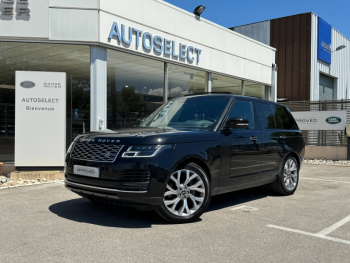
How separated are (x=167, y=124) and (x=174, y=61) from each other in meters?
6.58

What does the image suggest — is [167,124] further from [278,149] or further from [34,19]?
[34,19]

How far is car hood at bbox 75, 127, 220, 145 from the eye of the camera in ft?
14.0

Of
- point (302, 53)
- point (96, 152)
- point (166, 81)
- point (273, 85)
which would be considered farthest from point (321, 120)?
point (96, 152)

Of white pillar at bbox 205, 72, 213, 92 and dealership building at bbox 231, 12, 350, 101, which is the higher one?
dealership building at bbox 231, 12, 350, 101

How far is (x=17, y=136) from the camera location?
8273 mm

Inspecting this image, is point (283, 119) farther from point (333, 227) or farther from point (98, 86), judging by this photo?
point (98, 86)

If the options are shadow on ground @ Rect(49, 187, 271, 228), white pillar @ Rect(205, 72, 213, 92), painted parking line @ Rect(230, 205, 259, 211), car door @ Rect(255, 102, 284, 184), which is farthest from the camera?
white pillar @ Rect(205, 72, 213, 92)

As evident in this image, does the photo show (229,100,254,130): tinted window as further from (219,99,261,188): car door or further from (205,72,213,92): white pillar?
(205,72,213,92): white pillar

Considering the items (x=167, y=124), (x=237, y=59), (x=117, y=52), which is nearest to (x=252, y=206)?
(x=167, y=124)

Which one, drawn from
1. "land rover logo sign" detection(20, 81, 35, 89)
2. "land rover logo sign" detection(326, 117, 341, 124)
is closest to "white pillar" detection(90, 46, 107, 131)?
"land rover logo sign" detection(20, 81, 35, 89)

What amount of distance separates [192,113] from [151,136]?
51.3 inches

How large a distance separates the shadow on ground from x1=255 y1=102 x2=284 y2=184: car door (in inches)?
24.1

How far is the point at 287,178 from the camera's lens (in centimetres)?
Answer: 655

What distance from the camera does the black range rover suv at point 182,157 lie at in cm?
417
